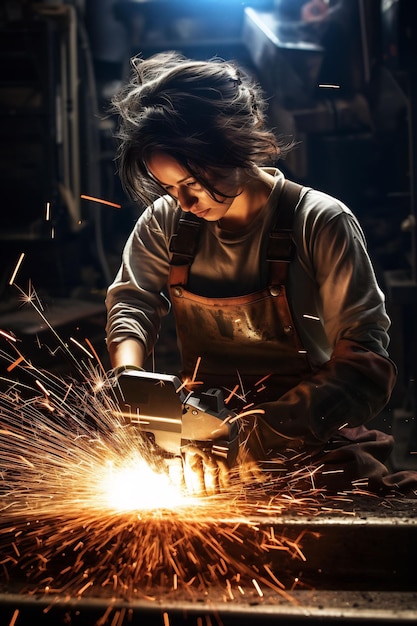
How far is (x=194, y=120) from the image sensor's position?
230 centimetres

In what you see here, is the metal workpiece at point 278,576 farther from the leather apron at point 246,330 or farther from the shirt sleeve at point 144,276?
the shirt sleeve at point 144,276

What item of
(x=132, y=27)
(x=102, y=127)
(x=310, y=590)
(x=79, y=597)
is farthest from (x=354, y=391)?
(x=132, y=27)

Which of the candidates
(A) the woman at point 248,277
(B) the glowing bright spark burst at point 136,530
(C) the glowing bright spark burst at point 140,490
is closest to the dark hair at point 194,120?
(A) the woman at point 248,277

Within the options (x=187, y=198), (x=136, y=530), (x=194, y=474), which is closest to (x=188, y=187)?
(x=187, y=198)

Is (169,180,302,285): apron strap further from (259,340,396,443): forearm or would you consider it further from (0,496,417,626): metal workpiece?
(0,496,417,626): metal workpiece

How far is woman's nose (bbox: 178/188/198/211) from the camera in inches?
92.5

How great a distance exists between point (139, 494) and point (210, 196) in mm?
909

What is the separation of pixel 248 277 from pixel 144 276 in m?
0.42

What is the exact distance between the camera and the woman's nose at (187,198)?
2.35 m

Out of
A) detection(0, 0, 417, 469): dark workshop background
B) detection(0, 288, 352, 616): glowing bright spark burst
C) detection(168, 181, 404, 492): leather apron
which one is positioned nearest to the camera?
detection(0, 288, 352, 616): glowing bright spark burst

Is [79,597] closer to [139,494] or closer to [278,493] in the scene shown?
[139,494]

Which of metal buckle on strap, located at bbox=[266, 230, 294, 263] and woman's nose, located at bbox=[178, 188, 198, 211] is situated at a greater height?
woman's nose, located at bbox=[178, 188, 198, 211]

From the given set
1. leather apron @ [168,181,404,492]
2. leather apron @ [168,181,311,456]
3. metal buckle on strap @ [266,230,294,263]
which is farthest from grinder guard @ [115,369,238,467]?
metal buckle on strap @ [266,230,294,263]

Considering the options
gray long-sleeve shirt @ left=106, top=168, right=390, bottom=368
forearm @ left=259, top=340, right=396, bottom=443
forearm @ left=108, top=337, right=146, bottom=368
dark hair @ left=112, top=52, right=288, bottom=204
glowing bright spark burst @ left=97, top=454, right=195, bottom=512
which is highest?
dark hair @ left=112, top=52, right=288, bottom=204
